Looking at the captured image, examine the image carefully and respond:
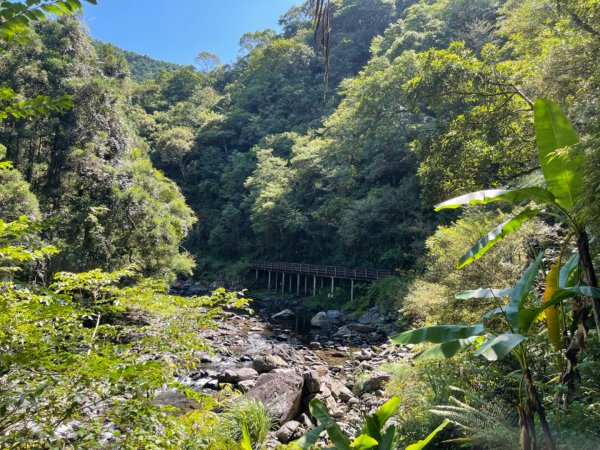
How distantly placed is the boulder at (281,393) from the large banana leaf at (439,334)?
13.9 ft

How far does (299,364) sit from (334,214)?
13784mm

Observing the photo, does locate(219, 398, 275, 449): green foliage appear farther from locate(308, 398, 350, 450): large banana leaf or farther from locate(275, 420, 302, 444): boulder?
locate(308, 398, 350, 450): large banana leaf

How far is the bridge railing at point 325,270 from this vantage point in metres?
20.8

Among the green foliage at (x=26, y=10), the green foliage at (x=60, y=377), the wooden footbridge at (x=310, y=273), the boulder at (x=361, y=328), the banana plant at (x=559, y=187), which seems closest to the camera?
the green foliage at (x=26, y=10)

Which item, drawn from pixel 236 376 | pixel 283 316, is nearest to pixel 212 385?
pixel 236 376

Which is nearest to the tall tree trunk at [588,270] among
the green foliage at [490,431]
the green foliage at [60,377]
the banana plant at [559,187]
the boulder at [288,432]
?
the banana plant at [559,187]

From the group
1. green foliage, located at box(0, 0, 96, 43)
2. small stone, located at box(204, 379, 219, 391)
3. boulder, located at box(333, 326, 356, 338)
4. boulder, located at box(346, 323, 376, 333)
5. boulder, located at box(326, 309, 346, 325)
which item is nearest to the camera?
green foliage, located at box(0, 0, 96, 43)

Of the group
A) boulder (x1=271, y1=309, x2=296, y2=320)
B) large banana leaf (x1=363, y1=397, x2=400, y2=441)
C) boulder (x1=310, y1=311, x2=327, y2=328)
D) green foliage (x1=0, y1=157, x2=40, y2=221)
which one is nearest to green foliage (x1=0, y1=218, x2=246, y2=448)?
large banana leaf (x1=363, y1=397, x2=400, y2=441)

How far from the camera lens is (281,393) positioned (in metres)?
6.78

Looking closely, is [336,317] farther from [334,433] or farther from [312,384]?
[334,433]

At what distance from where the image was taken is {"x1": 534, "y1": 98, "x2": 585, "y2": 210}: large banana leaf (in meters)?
2.93

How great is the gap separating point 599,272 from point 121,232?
47.1ft

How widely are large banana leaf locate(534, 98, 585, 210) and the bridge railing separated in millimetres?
17127

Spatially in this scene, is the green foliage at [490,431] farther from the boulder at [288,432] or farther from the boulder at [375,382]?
the boulder at [375,382]
